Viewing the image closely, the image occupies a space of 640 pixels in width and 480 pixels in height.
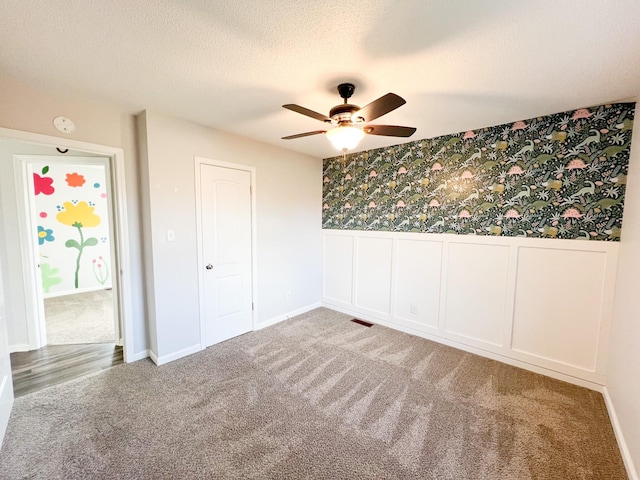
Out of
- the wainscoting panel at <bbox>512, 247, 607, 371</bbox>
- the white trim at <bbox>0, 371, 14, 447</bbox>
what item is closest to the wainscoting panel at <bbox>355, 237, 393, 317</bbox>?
the wainscoting panel at <bbox>512, 247, 607, 371</bbox>

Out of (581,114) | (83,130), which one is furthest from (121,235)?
(581,114)

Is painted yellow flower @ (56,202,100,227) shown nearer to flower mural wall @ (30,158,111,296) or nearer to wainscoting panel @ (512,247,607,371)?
flower mural wall @ (30,158,111,296)

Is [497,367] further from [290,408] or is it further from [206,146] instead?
[206,146]

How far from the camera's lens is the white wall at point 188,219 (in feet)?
8.25

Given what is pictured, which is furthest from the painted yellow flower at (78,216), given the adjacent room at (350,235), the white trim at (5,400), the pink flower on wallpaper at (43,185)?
the white trim at (5,400)

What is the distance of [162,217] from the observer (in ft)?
8.38

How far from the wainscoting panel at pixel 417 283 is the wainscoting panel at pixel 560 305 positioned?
782mm

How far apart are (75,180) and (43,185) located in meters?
0.44

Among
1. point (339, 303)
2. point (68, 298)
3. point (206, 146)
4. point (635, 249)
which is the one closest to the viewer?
point (635, 249)

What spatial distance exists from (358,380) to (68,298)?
534cm

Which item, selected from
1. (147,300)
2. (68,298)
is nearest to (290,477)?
(147,300)

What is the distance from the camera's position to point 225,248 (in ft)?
10.1

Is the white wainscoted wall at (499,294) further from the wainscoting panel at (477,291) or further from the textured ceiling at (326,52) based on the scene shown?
the textured ceiling at (326,52)

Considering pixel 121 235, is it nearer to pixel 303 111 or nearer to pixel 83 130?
pixel 83 130
